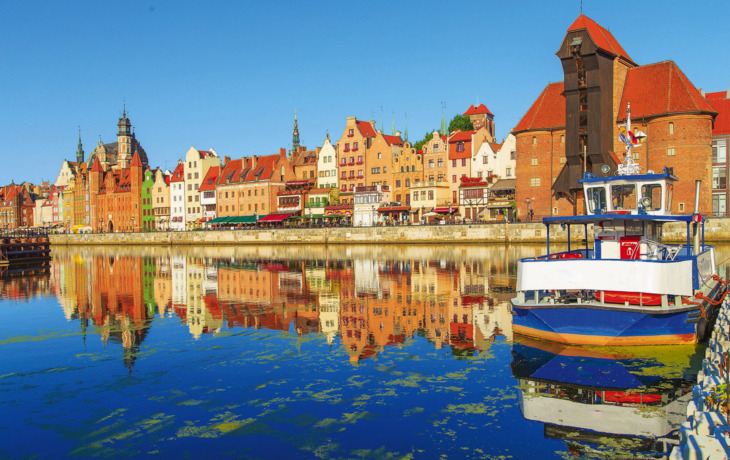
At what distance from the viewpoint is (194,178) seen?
118625 millimetres

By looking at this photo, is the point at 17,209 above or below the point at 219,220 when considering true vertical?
above

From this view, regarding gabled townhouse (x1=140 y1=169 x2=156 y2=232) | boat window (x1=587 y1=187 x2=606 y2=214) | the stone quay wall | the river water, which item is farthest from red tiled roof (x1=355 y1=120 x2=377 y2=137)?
boat window (x1=587 y1=187 x2=606 y2=214)

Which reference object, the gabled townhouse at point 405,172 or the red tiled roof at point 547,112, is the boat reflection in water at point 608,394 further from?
the gabled townhouse at point 405,172

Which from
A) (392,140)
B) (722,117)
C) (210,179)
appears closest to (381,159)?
(392,140)

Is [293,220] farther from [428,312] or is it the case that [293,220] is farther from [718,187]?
[428,312]

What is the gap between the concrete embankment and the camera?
692 centimetres

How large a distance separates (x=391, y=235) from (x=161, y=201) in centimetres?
6546

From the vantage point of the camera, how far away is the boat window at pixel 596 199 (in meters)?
20.0

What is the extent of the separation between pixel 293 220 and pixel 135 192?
45.7m

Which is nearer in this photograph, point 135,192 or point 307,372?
point 307,372

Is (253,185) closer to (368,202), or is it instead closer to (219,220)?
(219,220)

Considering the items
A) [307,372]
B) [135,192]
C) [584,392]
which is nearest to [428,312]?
[307,372]

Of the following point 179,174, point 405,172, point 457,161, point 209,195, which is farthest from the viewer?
point 179,174

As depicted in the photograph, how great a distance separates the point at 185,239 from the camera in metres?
95.1
